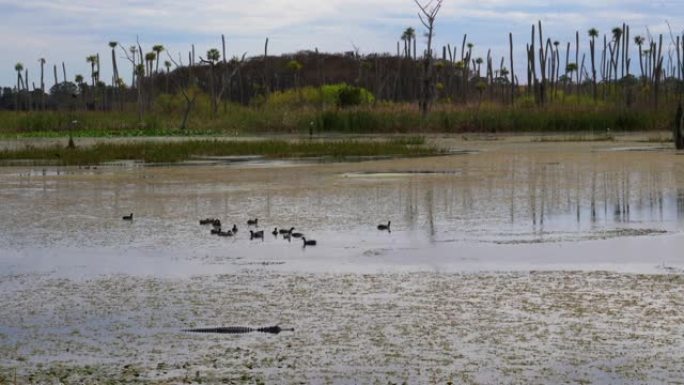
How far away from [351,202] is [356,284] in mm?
5446

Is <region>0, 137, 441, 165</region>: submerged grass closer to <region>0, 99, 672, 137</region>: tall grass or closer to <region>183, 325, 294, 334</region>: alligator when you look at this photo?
<region>0, 99, 672, 137</region>: tall grass

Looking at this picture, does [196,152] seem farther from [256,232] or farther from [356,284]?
[356,284]

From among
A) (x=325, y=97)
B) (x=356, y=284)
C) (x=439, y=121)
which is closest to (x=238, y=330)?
(x=356, y=284)

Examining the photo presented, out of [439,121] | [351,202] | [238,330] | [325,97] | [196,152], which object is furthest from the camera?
[325,97]

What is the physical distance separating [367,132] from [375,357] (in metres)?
32.7

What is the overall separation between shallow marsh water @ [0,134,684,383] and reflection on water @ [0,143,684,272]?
0.19ft

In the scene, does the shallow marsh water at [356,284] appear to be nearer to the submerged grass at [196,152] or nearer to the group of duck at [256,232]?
the group of duck at [256,232]

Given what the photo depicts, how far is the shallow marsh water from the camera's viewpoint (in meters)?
5.16

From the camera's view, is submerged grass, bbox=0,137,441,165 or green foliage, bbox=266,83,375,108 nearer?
submerged grass, bbox=0,137,441,165

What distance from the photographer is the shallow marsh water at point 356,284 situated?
5.16 m

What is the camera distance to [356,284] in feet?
23.7

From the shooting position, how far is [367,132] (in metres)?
37.8

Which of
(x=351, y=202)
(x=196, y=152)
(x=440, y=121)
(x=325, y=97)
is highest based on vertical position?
(x=325, y=97)

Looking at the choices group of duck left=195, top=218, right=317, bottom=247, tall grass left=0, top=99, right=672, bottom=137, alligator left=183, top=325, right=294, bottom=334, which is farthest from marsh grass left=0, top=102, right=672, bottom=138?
alligator left=183, top=325, right=294, bottom=334
